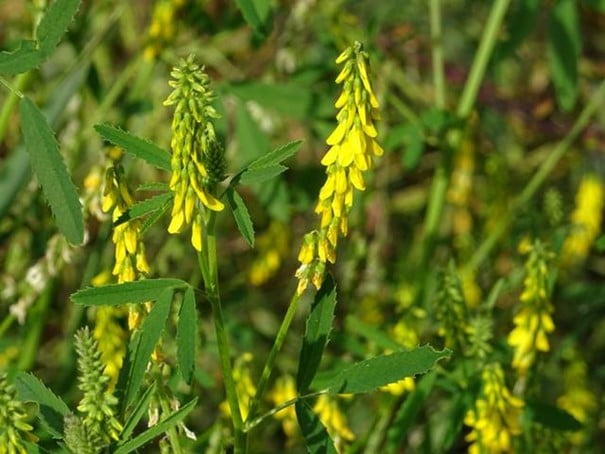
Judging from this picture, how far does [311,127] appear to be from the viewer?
277cm

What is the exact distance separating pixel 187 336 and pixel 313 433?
23 centimetres

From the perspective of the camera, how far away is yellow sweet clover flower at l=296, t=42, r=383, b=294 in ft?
4.60

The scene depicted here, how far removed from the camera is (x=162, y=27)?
253 cm

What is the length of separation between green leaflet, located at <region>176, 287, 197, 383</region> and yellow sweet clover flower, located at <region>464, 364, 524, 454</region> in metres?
0.56

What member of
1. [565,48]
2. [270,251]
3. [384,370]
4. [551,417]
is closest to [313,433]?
[384,370]

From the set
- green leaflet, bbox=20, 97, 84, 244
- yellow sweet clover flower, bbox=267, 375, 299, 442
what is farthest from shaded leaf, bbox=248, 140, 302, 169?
yellow sweet clover flower, bbox=267, 375, 299, 442

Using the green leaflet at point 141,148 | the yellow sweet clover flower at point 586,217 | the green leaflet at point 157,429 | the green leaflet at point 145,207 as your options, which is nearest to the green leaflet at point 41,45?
the green leaflet at point 141,148

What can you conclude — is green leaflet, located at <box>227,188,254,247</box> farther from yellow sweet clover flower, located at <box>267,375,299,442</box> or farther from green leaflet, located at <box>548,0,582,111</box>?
green leaflet, located at <box>548,0,582,111</box>

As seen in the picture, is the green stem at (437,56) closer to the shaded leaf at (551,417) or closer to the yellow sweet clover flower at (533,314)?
the yellow sweet clover flower at (533,314)

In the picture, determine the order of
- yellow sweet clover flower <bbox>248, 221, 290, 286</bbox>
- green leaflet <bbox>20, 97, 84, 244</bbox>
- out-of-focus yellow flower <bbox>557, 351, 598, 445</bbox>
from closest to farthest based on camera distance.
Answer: green leaflet <bbox>20, 97, 84, 244</bbox> → out-of-focus yellow flower <bbox>557, 351, 598, 445</bbox> → yellow sweet clover flower <bbox>248, 221, 290, 286</bbox>

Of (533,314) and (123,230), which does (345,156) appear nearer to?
(123,230)

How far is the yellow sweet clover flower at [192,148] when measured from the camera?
4.42ft

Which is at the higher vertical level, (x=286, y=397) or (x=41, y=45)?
(x=41, y=45)

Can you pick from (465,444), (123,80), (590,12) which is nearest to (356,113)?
(123,80)
